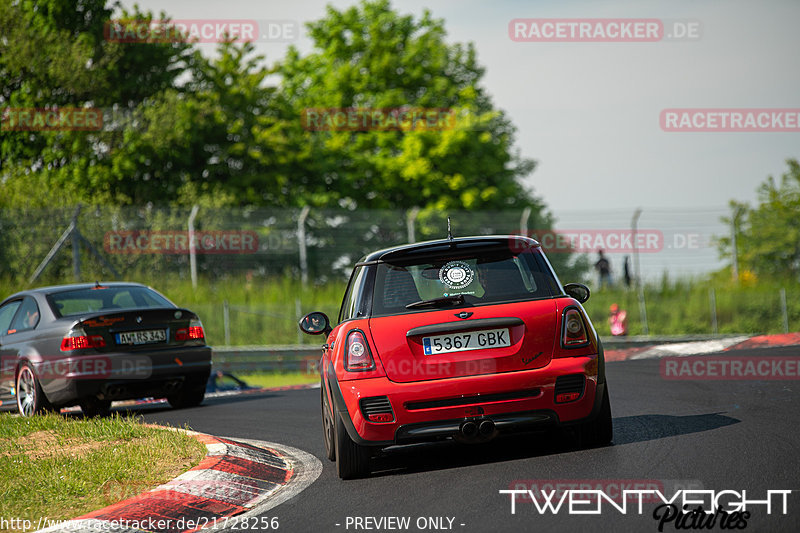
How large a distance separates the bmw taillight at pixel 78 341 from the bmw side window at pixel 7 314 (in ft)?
5.60

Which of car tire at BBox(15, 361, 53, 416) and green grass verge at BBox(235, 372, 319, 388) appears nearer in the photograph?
car tire at BBox(15, 361, 53, 416)

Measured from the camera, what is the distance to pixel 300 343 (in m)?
25.8

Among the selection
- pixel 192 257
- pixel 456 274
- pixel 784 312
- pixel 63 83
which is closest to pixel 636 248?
pixel 784 312

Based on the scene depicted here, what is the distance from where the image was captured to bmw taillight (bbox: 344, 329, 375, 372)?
6.46 m

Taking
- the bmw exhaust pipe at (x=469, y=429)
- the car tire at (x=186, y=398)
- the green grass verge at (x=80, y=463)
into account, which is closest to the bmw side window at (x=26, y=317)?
the car tire at (x=186, y=398)

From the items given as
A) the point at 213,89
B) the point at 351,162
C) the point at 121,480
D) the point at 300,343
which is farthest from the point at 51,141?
the point at 121,480

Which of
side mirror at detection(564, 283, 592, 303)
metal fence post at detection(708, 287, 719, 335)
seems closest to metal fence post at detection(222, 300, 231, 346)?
metal fence post at detection(708, 287, 719, 335)

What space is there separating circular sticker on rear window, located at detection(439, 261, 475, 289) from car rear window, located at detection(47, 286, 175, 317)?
20.9ft

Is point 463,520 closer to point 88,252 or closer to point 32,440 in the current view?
point 32,440

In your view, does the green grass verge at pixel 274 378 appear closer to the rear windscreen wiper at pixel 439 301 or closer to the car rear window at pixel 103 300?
the car rear window at pixel 103 300

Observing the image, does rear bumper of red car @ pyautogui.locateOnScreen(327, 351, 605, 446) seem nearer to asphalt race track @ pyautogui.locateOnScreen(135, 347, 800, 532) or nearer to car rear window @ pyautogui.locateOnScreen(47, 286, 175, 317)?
asphalt race track @ pyautogui.locateOnScreen(135, 347, 800, 532)

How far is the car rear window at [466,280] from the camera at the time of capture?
6.66 m

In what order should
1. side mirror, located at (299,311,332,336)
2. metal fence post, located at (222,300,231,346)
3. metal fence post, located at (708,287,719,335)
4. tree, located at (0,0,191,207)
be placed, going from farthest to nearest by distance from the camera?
tree, located at (0,0,191,207), metal fence post, located at (222,300,231,346), metal fence post, located at (708,287,719,335), side mirror, located at (299,311,332,336)

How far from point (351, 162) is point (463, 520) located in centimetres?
4124
